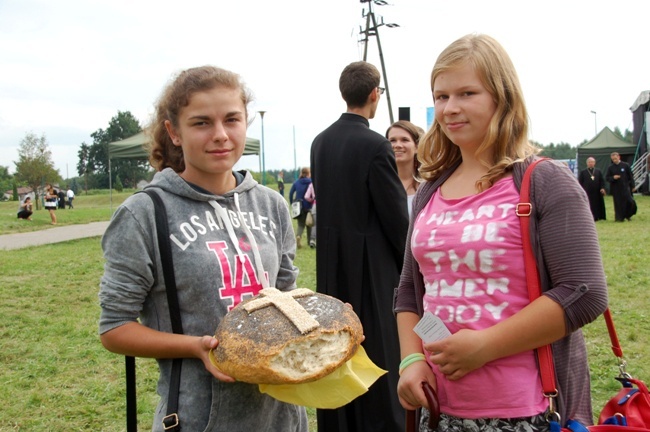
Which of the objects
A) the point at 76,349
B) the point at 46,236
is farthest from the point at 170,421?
the point at 46,236

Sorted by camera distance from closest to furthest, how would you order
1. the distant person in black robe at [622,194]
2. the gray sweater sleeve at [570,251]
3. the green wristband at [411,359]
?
1. the gray sweater sleeve at [570,251]
2. the green wristband at [411,359]
3. the distant person in black robe at [622,194]

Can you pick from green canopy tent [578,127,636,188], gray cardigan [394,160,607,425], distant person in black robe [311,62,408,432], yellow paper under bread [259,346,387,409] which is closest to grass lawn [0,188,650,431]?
distant person in black robe [311,62,408,432]

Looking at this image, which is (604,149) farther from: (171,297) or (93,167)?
→ (93,167)

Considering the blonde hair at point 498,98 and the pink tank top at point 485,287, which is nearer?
the pink tank top at point 485,287

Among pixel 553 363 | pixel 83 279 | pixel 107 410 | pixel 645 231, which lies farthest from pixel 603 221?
pixel 553 363

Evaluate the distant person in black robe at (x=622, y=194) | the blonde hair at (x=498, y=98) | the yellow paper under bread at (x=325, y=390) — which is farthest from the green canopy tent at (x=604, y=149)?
the yellow paper under bread at (x=325, y=390)

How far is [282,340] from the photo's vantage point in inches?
57.9

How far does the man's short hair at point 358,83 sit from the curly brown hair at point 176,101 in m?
1.81

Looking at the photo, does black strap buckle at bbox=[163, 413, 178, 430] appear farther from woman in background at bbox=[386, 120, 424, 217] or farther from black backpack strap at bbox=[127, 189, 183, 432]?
woman in background at bbox=[386, 120, 424, 217]

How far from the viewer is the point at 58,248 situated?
13.4 meters

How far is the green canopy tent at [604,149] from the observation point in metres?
27.9

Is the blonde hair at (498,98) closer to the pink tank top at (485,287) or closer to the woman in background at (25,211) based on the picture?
the pink tank top at (485,287)

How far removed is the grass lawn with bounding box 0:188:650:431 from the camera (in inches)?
161

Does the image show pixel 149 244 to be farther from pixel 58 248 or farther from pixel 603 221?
pixel 603 221
